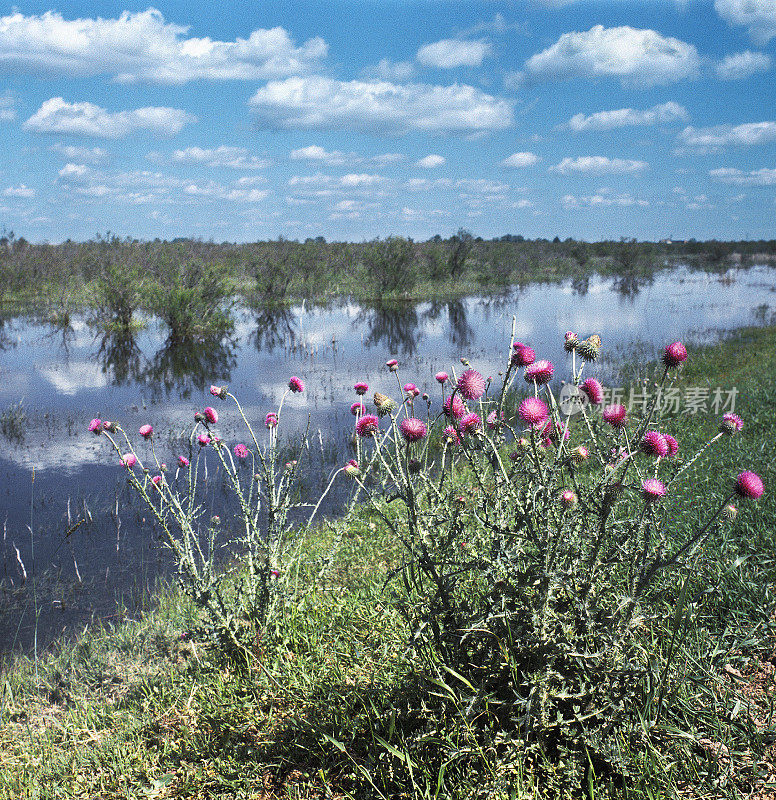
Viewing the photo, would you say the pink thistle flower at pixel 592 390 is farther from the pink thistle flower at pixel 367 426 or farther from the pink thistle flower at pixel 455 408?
the pink thistle flower at pixel 367 426

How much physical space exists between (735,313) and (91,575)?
2324cm

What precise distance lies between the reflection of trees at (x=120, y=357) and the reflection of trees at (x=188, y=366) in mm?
339

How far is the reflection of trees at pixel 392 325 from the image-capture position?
17019mm

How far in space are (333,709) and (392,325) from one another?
18.8 meters

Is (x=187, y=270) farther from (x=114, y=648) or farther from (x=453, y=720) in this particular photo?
(x=453, y=720)

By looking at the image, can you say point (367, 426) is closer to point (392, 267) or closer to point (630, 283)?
point (392, 267)

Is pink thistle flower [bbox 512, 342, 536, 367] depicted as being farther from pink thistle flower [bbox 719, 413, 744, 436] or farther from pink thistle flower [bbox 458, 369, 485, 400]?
pink thistle flower [bbox 719, 413, 744, 436]

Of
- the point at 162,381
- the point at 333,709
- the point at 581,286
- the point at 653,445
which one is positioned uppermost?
the point at 581,286

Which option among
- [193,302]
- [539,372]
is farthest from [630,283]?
[539,372]

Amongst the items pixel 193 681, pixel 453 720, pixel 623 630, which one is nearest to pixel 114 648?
pixel 193 681

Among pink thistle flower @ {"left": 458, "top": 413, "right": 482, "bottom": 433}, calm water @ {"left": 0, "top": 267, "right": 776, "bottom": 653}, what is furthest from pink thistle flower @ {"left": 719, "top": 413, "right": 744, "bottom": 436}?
calm water @ {"left": 0, "top": 267, "right": 776, "bottom": 653}

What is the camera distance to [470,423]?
2.07 m

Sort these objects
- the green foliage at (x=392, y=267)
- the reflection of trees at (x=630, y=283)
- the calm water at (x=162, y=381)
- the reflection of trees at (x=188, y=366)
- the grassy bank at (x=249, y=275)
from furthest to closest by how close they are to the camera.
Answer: the reflection of trees at (x=630, y=283), the green foliage at (x=392, y=267), the grassy bank at (x=249, y=275), the reflection of trees at (x=188, y=366), the calm water at (x=162, y=381)

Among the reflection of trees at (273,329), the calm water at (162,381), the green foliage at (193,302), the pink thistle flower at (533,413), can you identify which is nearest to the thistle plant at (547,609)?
the pink thistle flower at (533,413)
